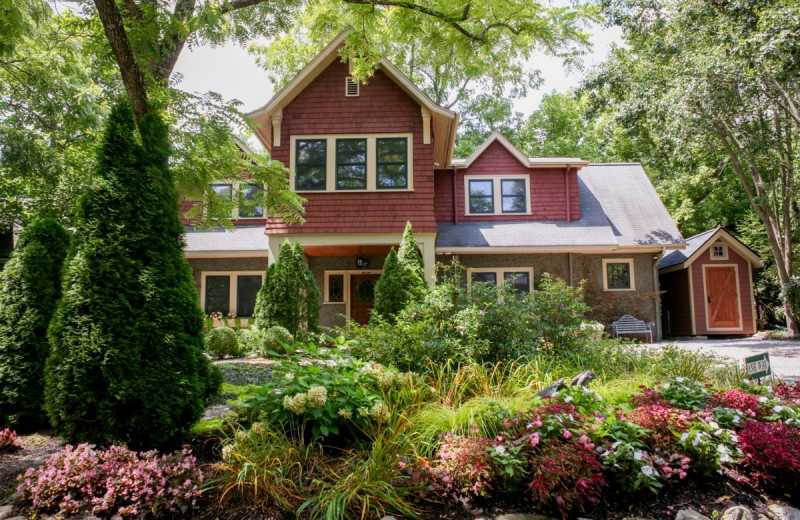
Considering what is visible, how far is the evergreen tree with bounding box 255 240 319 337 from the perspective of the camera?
34.0 ft

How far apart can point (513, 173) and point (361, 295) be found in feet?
21.0

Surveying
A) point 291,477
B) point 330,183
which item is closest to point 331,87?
point 330,183

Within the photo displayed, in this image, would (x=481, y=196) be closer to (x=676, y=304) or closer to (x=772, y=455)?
(x=676, y=304)

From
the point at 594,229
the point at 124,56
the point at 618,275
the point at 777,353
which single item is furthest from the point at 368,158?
the point at 777,353

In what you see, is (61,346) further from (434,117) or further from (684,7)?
(684,7)

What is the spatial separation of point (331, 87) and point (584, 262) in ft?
30.3

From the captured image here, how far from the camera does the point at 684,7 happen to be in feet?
39.1

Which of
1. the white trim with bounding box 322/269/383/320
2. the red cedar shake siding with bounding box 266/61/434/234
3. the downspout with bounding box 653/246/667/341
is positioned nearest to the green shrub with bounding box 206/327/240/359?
the red cedar shake siding with bounding box 266/61/434/234

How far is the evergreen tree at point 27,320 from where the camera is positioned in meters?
4.59

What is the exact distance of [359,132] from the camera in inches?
503

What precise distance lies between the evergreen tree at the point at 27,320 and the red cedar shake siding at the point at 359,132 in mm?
7086

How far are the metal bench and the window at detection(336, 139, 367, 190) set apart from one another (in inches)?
333

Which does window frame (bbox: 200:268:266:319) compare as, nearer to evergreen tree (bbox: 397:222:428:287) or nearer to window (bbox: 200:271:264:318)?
window (bbox: 200:271:264:318)

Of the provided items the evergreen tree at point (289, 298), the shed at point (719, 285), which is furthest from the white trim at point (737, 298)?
the evergreen tree at point (289, 298)
